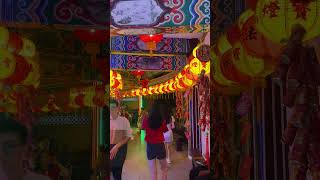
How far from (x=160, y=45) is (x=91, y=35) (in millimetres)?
5290

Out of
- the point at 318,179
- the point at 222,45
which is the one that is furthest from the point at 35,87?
the point at 318,179

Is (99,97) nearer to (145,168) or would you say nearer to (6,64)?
(6,64)

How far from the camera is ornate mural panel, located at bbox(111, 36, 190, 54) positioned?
25.4ft

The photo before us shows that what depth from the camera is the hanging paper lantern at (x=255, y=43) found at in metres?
1.93

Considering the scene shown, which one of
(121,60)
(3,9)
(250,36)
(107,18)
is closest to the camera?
(250,36)

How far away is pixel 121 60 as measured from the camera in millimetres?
8859

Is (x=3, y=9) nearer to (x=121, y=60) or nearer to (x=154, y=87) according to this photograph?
(x=121, y=60)

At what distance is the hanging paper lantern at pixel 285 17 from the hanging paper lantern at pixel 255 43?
0.18ft

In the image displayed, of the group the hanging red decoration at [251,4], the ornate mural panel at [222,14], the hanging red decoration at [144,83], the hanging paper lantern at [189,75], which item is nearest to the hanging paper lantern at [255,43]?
the hanging red decoration at [251,4]

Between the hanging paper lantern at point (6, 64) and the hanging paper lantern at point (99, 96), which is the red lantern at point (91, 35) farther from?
the hanging paper lantern at point (6, 64)

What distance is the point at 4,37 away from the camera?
2.36 metres

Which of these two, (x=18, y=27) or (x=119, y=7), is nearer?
(x=18, y=27)

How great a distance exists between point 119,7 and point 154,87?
8.66 metres

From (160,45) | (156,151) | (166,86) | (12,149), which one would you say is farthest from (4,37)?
(166,86)
